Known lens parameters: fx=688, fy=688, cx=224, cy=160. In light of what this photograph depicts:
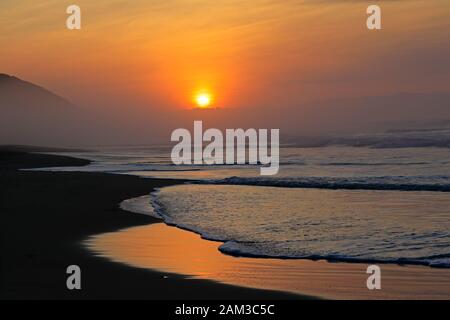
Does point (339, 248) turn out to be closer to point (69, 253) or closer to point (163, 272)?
point (163, 272)

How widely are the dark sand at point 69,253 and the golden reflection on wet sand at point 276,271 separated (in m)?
0.52

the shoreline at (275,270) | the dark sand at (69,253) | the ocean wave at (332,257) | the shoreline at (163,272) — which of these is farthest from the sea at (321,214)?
the dark sand at (69,253)

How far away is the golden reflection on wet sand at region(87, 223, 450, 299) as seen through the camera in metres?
11.2

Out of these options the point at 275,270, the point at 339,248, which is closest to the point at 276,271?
the point at 275,270

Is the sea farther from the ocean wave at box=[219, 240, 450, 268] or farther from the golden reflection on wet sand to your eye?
the golden reflection on wet sand

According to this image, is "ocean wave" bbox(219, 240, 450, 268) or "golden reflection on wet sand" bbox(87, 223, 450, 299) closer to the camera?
"golden reflection on wet sand" bbox(87, 223, 450, 299)

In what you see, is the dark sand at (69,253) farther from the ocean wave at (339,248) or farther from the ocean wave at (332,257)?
the ocean wave at (339,248)

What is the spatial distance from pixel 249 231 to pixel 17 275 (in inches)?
270

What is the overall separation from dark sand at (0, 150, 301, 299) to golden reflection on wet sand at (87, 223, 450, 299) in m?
0.52

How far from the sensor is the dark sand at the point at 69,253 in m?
11.1

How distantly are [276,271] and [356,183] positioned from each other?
67.0ft

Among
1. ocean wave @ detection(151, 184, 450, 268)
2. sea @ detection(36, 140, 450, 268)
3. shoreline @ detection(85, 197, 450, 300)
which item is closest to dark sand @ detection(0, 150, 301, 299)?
shoreline @ detection(85, 197, 450, 300)

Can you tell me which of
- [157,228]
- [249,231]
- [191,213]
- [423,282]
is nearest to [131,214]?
[191,213]

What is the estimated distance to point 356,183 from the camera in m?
32.6
